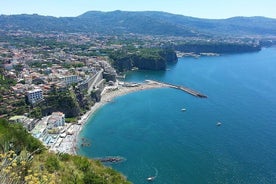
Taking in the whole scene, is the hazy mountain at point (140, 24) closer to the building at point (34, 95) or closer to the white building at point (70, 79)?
the white building at point (70, 79)

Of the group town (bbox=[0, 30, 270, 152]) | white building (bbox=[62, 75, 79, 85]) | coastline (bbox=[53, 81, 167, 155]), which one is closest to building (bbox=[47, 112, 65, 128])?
town (bbox=[0, 30, 270, 152])

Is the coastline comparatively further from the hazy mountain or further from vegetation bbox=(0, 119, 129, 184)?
the hazy mountain

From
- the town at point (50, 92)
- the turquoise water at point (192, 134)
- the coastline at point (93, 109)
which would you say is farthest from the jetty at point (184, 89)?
the town at point (50, 92)

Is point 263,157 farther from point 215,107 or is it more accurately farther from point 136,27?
point 136,27

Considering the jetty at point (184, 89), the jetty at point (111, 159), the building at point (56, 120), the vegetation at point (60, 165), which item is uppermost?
the vegetation at point (60, 165)

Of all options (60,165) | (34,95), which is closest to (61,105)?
(34,95)

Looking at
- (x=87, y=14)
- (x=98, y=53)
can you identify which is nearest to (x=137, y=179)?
(x=98, y=53)
